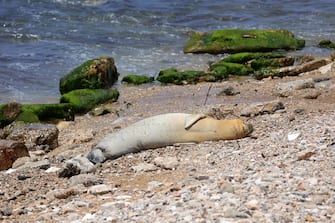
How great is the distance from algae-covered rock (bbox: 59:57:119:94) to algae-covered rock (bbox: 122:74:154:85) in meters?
0.30

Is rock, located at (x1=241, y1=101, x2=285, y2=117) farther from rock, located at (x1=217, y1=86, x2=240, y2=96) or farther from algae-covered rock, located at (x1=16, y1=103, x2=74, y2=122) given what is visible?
algae-covered rock, located at (x1=16, y1=103, x2=74, y2=122)

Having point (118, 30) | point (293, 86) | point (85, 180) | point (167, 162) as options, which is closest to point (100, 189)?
point (85, 180)

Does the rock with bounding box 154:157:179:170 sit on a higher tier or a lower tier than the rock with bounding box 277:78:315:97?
higher

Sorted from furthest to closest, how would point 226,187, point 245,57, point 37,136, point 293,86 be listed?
point 245,57 → point 293,86 → point 37,136 → point 226,187

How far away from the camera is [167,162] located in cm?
673

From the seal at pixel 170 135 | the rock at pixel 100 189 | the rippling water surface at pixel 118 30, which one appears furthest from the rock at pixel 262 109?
the rippling water surface at pixel 118 30

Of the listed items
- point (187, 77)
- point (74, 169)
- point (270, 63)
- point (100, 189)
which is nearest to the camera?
point (100, 189)

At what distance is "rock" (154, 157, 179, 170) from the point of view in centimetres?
664

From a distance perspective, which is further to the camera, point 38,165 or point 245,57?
point 245,57

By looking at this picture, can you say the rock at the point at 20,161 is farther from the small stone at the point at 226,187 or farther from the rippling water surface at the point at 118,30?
the rippling water surface at the point at 118,30

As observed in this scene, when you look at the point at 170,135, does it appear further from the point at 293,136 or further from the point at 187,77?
the point at 187,77

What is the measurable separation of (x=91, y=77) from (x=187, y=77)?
1.84 meters

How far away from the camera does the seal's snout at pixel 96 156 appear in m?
7.27

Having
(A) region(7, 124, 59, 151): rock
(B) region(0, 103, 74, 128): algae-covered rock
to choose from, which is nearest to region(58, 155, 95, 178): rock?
(A) region(7, 124, 59, 151): rock
